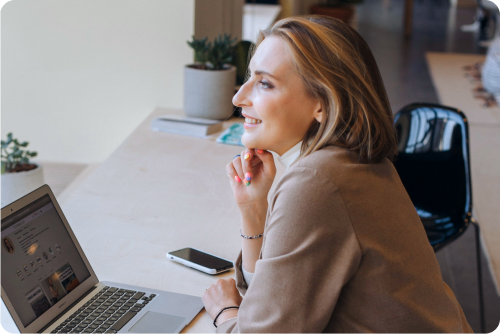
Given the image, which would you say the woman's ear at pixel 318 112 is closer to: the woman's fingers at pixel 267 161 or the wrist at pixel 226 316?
the woman's fingers at pixel 267 161

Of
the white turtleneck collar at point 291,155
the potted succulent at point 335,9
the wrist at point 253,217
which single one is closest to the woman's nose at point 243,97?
the white turtleneck collar at point 291,155

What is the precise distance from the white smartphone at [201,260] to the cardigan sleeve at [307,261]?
1.26 feet

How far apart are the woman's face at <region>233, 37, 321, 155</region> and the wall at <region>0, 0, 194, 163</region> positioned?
4.88 ft

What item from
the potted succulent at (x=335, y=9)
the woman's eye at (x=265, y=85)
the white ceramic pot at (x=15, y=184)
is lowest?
the white ceramic pot at (x=15, y=184)

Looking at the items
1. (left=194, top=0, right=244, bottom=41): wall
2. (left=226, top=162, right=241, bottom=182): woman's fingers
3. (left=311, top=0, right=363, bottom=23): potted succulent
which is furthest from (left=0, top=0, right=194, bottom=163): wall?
(left=311, top=0, right=363, bottom=23): potted succulent

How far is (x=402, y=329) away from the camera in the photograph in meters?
0.87

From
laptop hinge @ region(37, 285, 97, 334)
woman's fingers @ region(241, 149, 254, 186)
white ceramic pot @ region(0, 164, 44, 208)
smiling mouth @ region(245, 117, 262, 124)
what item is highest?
smiling mouth @ region(245, 117, 262, 124)

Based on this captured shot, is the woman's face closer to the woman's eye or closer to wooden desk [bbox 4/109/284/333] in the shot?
the woman's eye

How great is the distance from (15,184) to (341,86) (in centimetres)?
142

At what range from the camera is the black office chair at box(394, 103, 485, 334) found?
6.60 ft

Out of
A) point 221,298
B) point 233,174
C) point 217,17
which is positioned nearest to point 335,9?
point 217,17

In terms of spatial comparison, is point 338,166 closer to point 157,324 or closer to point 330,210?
point 330,210

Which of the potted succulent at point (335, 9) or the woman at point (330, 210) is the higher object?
the potted succulent at point (335, 9)

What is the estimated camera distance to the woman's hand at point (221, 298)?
1.01 meters
